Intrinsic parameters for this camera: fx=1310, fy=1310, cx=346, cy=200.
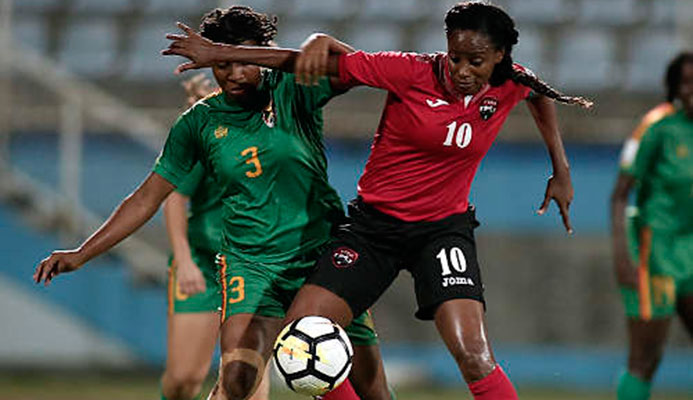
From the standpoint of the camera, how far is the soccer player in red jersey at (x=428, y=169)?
5609 millimetres

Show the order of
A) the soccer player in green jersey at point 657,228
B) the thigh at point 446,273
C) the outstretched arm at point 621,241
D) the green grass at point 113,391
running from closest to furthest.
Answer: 1. the thigh at point 446,273
2. the soccer player in green jersey at point 657,228
3. the outstretched arm at point 621,241
4. the green grass at point 113,391

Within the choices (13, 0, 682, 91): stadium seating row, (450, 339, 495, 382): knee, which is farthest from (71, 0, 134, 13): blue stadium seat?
(450, 339, 495, 382): knee

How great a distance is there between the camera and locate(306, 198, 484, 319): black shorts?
19.2ft

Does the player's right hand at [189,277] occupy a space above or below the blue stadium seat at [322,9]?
below

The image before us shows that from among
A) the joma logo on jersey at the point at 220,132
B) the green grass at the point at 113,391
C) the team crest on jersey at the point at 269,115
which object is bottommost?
the green grass at the point at 113,391

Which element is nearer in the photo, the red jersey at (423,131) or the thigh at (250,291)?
the red jersey at (423,131)

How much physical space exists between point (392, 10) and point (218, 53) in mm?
11307

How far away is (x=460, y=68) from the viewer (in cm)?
563

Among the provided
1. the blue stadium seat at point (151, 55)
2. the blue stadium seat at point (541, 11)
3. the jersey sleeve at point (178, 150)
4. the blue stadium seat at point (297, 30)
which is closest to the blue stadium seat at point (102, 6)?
the blue stadium seat at point (151, 55)

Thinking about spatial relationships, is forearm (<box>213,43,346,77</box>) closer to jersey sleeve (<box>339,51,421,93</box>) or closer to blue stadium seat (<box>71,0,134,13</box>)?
jersey sleeve (<box>339,51,421,93</box>)

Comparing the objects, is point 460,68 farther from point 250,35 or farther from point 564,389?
point 564,389

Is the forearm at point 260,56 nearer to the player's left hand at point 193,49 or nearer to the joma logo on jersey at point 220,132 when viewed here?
the player's left hand at point 193,49

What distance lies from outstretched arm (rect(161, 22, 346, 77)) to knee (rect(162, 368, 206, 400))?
2.35 metres

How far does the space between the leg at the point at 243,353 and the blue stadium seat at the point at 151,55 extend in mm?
9208
